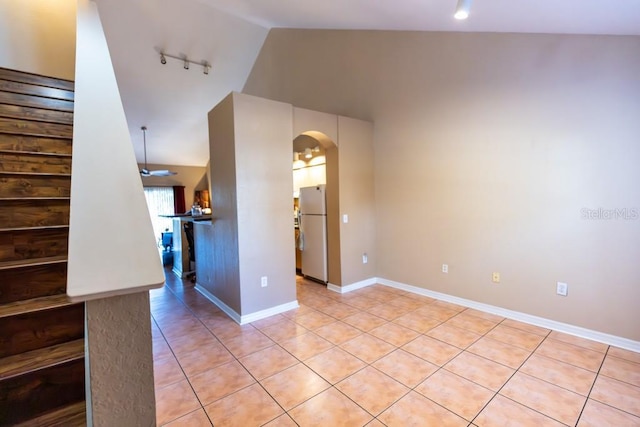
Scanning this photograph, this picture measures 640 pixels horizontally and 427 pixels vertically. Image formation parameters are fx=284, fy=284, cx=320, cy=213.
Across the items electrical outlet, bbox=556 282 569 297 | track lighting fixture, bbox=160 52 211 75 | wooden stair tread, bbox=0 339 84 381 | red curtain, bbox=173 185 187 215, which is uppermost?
track lighting fixture, bbox=160 52 211 75

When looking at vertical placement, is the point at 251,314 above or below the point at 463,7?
below

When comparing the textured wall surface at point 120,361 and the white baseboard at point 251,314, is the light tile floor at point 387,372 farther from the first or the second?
the textured wall surface at point 120,361

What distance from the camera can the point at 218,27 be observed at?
16.3 feet

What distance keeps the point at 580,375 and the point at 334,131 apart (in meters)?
3.47

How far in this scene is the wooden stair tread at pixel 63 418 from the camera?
109 centimetres

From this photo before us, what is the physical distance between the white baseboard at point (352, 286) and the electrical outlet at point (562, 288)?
227 cm

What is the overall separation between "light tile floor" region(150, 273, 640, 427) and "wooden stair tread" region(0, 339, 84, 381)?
84cm

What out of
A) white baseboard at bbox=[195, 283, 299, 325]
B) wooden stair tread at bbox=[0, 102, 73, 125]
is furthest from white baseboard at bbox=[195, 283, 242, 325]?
wooden stair tread at bbox=[0, 102, 73, 125]

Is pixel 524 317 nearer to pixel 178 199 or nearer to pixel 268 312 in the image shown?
pixel 268 312

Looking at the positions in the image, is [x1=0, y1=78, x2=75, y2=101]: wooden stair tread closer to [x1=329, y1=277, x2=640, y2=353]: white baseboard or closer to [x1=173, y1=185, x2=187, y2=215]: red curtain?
[x1=329, y1=277, x2=640, y2=353]: white baseboard

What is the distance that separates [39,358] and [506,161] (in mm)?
3871

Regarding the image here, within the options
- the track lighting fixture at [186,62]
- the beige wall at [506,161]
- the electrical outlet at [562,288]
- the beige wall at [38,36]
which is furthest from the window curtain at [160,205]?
the electrical outlet at [562,288]

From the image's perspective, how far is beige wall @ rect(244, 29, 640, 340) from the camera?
248 cm

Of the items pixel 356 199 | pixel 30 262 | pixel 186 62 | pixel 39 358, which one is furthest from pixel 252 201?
pixel 186 62
